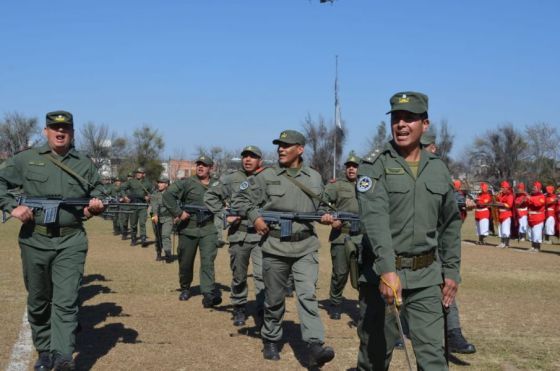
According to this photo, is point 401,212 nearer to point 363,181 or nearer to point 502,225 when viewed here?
point 363,181

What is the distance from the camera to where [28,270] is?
585 centimetres

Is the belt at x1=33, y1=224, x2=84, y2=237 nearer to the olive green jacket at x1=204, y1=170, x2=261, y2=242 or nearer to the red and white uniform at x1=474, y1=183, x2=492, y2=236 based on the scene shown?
the olive green jacket at x1=204, y1=170, x2=261, y2=242

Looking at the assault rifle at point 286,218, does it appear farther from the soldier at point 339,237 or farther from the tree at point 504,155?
the tree at point 504,155

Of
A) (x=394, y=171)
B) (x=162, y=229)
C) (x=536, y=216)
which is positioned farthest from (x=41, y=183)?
(x=536, y=216)

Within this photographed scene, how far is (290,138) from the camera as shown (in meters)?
6.76

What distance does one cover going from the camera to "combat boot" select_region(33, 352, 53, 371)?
5.75 meters

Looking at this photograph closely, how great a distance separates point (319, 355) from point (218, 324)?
248 cm

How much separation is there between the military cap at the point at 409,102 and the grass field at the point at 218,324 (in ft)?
9.61

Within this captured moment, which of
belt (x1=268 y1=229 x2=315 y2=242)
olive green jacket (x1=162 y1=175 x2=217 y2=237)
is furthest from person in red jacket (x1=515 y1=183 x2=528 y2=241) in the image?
belt (x1=268 y1=229 x2=315 y2=242)

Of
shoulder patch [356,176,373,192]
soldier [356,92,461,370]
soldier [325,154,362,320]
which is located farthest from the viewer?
soldier [325,154,362,320]

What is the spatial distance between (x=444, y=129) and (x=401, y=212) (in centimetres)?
5708

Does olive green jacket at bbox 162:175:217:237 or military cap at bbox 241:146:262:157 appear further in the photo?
olive green jacket at bbox 162:175:217:237

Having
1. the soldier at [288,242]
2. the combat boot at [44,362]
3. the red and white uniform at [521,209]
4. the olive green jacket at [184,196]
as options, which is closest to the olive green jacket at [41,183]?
the combat boot at [44,362]

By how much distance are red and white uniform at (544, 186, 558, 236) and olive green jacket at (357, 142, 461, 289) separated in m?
16.6
